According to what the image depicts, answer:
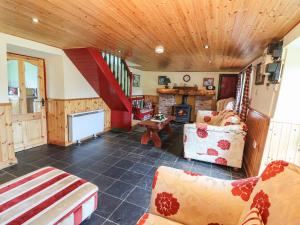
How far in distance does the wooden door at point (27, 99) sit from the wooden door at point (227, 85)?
5.85m

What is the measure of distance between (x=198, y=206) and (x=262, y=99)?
2.44m


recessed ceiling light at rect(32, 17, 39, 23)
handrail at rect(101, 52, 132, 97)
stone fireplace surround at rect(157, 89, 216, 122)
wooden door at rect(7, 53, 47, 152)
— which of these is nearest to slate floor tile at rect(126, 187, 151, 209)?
recessed ceiling light at rect(32, 17, 39, 23)

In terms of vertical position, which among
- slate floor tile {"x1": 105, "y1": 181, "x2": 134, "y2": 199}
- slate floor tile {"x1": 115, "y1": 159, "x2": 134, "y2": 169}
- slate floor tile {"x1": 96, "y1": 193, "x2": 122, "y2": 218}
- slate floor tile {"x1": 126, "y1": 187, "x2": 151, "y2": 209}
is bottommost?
slate floor tile {"x1": 96, "y1": 193, "x2": 122, "y2": 218}

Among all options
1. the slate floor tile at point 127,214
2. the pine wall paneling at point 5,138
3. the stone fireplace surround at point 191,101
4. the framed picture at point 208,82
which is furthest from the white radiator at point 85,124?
the framed picture at point 208,82

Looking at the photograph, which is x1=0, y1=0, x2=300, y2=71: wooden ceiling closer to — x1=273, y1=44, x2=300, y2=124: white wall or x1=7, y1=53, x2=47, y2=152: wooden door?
x1=273, y1=44, x2=300, y2=124: white wall

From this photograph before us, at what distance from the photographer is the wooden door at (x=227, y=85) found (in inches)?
250

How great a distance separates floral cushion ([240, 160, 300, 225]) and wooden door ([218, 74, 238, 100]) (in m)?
5.98

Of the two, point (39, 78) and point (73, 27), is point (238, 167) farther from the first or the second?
point (39, 78)

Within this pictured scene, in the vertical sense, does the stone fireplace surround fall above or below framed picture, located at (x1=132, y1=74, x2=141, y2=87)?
below

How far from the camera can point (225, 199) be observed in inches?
44.3

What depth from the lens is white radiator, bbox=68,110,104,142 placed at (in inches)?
145

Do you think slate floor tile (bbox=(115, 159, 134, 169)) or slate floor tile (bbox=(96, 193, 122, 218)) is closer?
slate floor tile (bbox=(96, 193, 122, 218))

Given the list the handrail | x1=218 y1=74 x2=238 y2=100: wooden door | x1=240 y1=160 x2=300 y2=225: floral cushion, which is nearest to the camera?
x1=240 y1=160 x2=300 y2=225: floral cushion

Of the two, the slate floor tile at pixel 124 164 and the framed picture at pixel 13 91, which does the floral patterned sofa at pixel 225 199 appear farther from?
the framed picture at pixel 13 91
